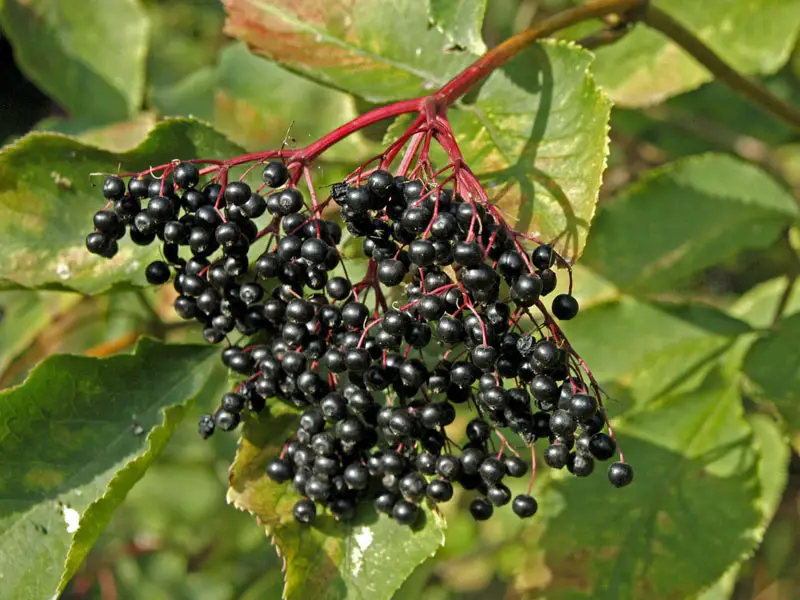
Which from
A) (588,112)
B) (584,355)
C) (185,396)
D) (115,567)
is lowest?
(115,567)

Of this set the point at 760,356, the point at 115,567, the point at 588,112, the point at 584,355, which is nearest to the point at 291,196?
the point at 588,112

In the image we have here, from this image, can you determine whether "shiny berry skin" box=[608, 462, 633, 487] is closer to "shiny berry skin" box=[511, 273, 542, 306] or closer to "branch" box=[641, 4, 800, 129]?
"shiny berry skin" box=[511, 273, 542, 306]

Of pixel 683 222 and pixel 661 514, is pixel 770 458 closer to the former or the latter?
pixel 661 514

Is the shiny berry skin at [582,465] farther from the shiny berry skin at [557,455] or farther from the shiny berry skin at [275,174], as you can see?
the shiny berry skin at [275,174]

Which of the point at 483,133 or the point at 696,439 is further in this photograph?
the point at 696,439

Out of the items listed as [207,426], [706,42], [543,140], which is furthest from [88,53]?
[706,42]

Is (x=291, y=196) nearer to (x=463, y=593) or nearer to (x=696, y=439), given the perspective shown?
(x=696, y=439)
